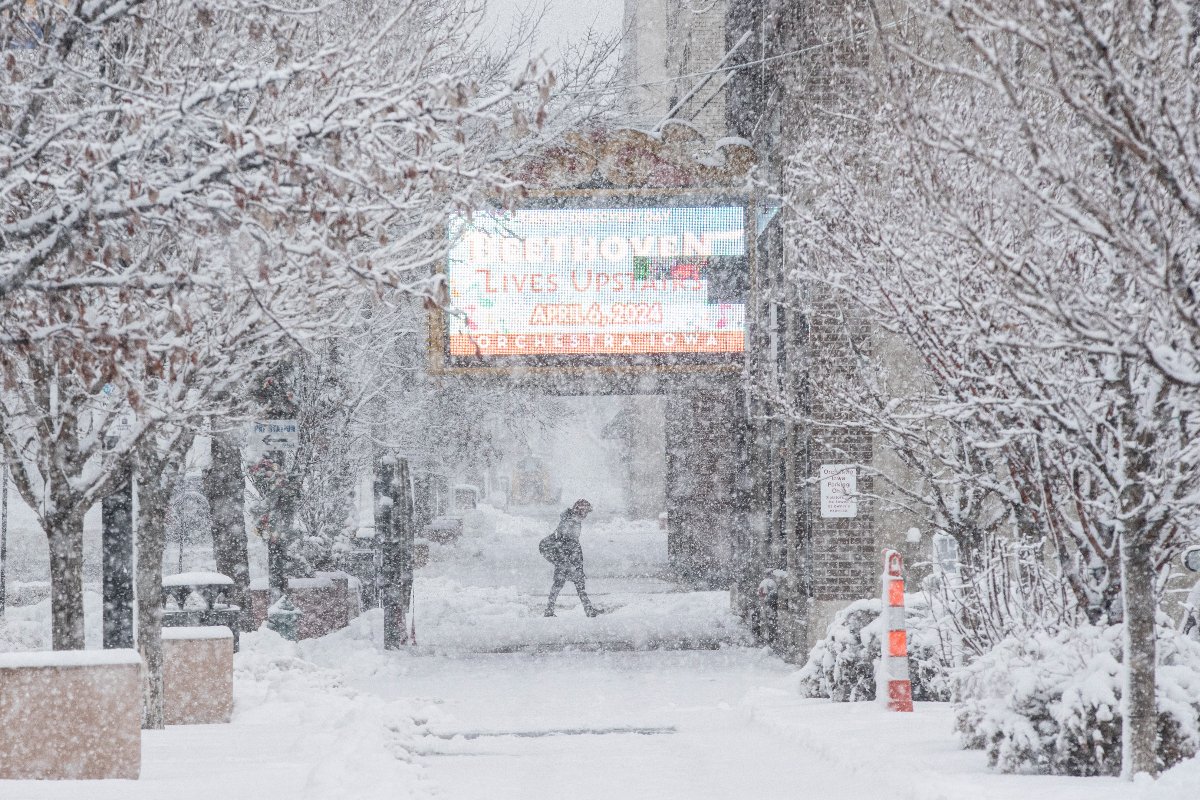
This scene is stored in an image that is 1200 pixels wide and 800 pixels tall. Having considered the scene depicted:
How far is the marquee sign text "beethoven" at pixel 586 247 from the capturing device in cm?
1480

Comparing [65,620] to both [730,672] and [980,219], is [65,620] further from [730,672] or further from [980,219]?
[730,672]

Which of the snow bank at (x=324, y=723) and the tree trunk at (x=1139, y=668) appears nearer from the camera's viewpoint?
the tree trunk at (x=1139, y=668)

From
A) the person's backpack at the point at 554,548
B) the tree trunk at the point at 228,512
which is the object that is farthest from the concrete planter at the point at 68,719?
the person's backpack at the point at 554,548

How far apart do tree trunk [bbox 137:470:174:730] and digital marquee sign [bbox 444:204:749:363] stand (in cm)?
454

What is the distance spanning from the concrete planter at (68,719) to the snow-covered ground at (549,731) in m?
0.36

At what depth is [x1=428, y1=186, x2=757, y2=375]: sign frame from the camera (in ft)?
48.4

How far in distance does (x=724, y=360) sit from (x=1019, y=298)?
31.9 ft

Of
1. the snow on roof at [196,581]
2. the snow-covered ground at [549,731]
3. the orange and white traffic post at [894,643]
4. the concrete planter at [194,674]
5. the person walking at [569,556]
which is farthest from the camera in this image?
the person walking at [569,556]

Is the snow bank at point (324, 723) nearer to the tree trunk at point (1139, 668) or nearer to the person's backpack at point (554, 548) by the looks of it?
the tree trunk at point (1139, 668)

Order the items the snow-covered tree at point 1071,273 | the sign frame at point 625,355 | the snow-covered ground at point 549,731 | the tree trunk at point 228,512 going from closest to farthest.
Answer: the snow-covered tree at point 1071,273 < the snow-covered ground at point 549,731 < the sign frame at point 625,355 < the tree trunk at point 228,512

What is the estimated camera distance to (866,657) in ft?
32.8

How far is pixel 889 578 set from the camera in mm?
9070

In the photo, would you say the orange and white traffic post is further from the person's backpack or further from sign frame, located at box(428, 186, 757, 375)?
the person's backpack

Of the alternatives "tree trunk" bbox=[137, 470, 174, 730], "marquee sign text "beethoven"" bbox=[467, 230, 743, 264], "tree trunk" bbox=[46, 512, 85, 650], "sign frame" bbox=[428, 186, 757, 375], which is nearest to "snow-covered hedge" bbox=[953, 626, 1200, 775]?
"tree trunk" bbox=[46, 512, 85, 650]
